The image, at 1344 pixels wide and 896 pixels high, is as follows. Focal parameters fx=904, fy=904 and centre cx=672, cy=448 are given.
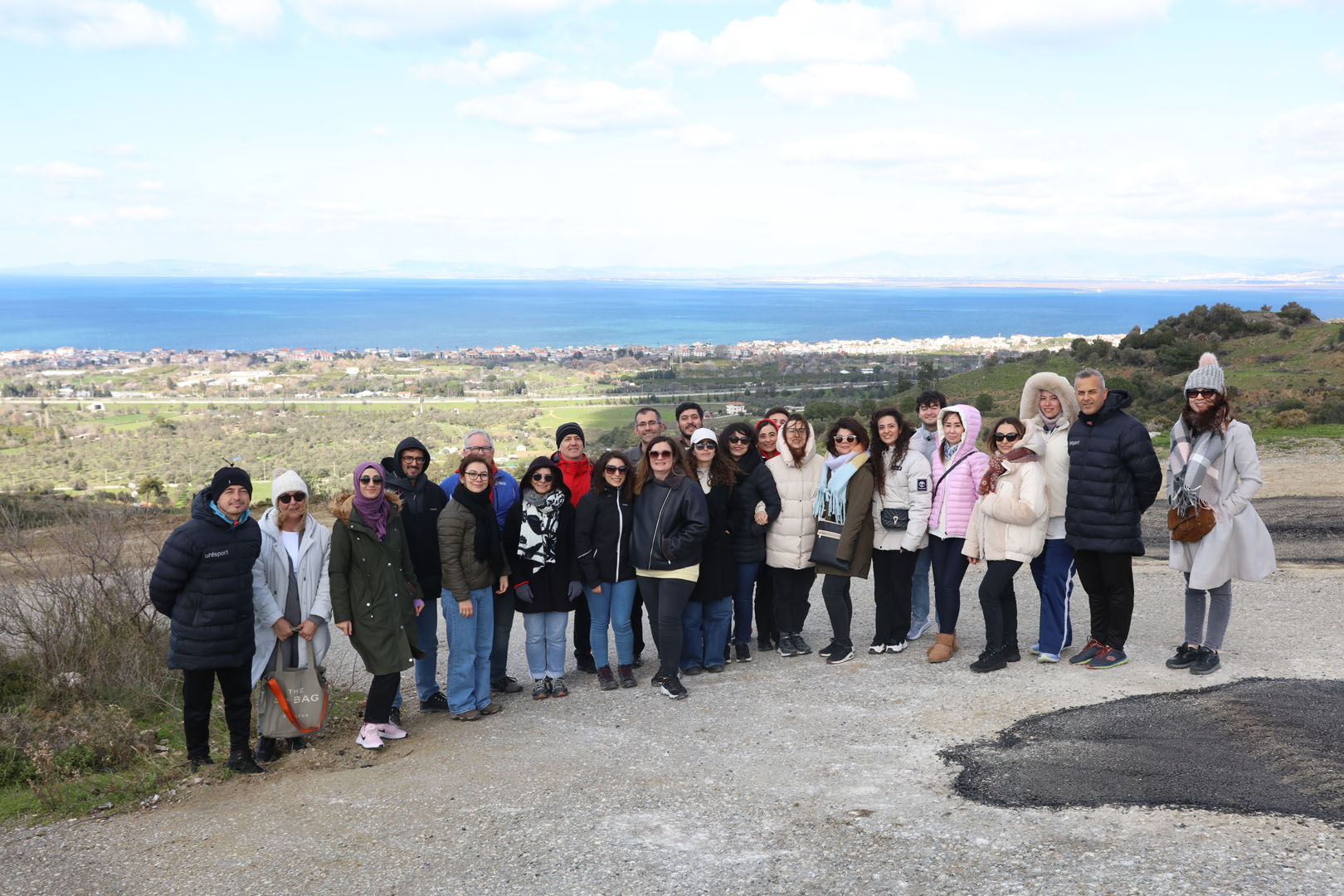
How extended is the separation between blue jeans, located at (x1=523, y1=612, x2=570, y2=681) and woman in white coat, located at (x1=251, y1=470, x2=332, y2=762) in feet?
5.16

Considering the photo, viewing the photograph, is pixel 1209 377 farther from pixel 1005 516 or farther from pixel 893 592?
Result: pixel 893 592

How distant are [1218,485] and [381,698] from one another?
5928mm

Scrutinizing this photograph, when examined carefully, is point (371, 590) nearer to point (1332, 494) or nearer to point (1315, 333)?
point (1332, 494)

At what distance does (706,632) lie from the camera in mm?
7449

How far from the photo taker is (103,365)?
84.3 meters

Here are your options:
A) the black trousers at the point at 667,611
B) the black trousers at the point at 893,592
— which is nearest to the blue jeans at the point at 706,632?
the black trousers at the point at 667,611

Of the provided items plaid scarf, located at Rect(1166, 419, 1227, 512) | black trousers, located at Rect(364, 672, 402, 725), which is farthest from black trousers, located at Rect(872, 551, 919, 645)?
black trousers, located at Rect(364, 672, 402, 725)

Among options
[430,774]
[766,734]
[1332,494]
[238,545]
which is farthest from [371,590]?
[1332,494]

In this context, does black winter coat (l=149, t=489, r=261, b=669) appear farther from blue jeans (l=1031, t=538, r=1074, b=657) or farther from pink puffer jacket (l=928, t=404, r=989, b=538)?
blue jeans (l=1031, t=538, r=1074, b=657)

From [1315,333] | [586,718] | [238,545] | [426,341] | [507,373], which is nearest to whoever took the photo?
[238,545]

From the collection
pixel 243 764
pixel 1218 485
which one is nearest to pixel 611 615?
pixel 243 764

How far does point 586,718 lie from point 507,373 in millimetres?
64794

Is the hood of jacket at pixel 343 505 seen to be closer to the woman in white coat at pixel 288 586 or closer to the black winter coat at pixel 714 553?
the woman in white coat at pixel 288 586

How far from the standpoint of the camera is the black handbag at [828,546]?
280 inches
